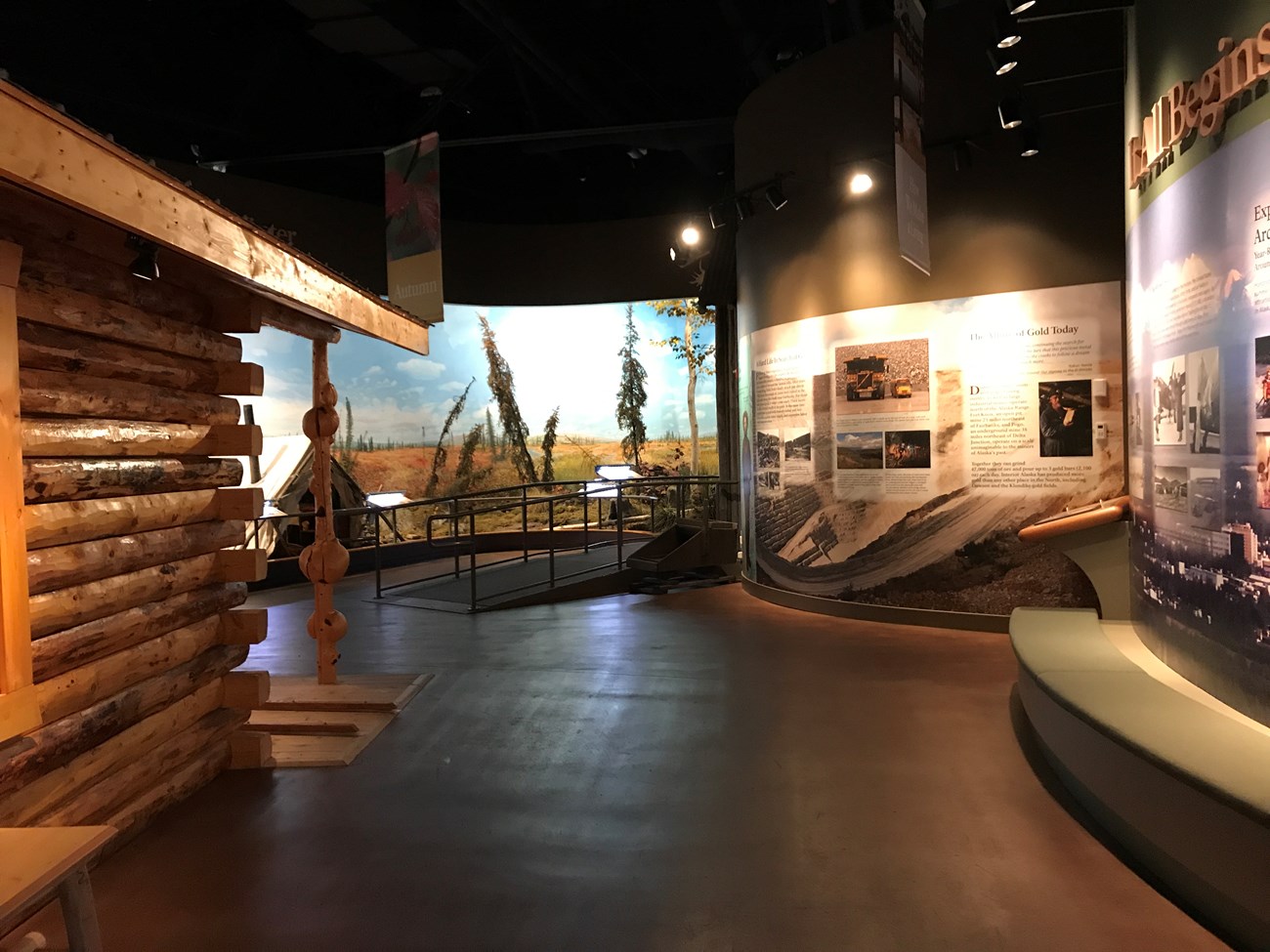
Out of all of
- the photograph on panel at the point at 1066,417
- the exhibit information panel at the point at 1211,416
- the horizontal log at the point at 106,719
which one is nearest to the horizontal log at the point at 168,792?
the horizontal log at the point at 106,719

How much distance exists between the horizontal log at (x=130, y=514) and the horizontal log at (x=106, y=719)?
64 centimetres

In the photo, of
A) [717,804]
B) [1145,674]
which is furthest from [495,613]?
[1145,674]

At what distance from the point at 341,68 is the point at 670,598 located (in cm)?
777

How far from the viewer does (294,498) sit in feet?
39.8

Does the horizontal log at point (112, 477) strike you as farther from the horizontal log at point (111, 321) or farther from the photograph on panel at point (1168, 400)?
the photograph on panel at point (1168, 400)

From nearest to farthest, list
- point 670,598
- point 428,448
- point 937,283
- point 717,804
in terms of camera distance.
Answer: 1. point 717,804
2. point 937,283
3. point 670,598
4. point 428,448

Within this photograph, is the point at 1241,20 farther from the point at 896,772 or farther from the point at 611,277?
the point at 611,277

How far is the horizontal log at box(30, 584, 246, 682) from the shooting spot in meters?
2.76

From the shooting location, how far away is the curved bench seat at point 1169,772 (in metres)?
Result: 2.25

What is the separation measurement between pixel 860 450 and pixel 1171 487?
3.25 m

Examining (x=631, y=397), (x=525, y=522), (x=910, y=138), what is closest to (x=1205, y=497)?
(x=910, y=138)

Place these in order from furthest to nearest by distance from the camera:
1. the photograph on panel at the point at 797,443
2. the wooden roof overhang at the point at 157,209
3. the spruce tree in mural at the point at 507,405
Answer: the spruce tree in mural at the point at 507,405, the photograph on panel at the point at 797,443, the wooden roof overhang at the point at 157,209

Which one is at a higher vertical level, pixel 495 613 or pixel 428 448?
pixel 428 448

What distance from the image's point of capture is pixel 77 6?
793 centimetres
